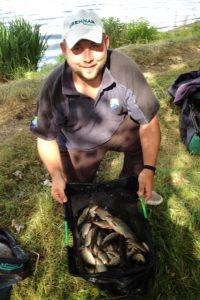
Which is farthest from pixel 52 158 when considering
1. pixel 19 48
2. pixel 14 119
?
pixel 19 48

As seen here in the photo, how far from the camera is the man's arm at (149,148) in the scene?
2197 mm

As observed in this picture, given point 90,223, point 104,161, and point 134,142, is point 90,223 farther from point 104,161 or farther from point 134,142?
point 104,161

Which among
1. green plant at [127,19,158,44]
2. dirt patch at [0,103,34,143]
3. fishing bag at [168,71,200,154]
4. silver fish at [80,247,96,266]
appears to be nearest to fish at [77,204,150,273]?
silver fish at [80,247,96,266]

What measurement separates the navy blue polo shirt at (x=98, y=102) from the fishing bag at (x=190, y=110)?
1320 mm

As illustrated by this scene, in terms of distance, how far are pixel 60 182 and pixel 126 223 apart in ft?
1.62

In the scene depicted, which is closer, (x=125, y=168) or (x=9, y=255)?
(x=9, y=255)

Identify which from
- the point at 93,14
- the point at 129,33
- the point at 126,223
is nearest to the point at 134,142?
the point at 126,223

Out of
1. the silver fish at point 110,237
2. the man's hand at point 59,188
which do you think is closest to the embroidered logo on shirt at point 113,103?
the man's hand at point 59,188

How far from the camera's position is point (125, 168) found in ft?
9.07

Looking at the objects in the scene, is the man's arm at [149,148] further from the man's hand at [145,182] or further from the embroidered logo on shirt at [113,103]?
the embroidered logo on shirt at [113,103]

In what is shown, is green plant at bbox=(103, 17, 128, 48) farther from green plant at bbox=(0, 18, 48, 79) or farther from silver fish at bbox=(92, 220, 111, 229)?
silver fish at bbox=(92, 220, 111, 229)

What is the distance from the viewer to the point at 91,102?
2.27 metres

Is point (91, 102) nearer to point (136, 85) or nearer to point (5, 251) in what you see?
point (136, 85)

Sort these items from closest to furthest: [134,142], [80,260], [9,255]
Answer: [80,260] < [9,255] < [134,142]
